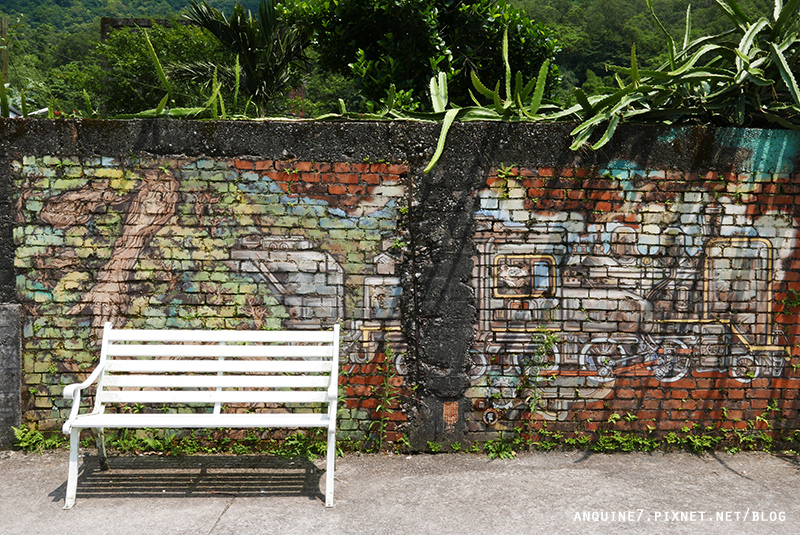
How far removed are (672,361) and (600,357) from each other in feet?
1.67

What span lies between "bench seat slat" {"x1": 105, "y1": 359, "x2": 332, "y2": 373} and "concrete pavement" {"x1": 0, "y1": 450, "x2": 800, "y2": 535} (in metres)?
0.64

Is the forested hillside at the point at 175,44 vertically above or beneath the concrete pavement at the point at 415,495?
above

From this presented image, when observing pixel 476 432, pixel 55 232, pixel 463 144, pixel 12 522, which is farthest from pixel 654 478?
pixel 55 232

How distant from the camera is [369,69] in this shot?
6754 mm

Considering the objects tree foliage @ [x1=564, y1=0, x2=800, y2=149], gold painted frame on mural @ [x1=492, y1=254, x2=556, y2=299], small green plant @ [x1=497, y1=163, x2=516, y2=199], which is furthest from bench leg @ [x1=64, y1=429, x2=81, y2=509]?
tree foliage @ [x1=564, y1=0, x2=800, y2=149]

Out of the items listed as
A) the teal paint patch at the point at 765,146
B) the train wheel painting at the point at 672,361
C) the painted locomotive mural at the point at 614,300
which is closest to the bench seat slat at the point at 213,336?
the painted locomotive mural at the point at 614,300

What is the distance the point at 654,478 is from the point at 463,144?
8.08 feet

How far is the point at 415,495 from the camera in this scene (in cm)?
305

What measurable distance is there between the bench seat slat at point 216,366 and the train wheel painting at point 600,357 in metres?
1.75

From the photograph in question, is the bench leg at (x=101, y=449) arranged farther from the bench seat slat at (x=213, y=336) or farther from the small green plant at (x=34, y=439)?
the bench seat slat at (x=213, y=336)

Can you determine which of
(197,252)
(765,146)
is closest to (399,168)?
(197,252)

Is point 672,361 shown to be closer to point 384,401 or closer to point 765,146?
point 765,146

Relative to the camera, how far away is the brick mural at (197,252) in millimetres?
3508

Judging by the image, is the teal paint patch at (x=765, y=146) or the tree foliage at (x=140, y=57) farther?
the tree foliage at (x=140, y=57)
